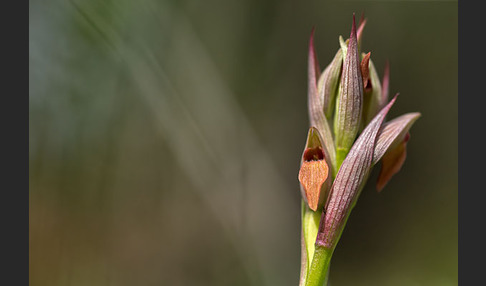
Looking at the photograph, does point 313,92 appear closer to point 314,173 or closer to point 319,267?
point 314,173

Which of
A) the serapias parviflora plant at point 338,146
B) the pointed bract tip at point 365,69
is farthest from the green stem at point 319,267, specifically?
the pointed bract tip at point 365,69

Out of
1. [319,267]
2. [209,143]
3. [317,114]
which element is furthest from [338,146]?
[209,143]

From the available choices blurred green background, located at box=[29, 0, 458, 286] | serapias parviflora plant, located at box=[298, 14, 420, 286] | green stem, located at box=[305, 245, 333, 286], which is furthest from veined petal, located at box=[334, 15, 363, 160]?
blurred green background, located at box=[29, 0, 458, 286]

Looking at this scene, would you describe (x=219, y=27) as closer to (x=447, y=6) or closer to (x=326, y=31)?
(x=326, y=31)

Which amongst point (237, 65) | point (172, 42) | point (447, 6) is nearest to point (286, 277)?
point (237, 65)

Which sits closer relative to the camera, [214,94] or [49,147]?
[49,147]

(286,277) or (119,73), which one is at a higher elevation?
(119,73)

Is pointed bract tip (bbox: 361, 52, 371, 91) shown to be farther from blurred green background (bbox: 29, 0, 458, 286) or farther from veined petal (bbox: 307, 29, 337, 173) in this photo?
blurred green background (bbox: 29, 0, 458, 286)
